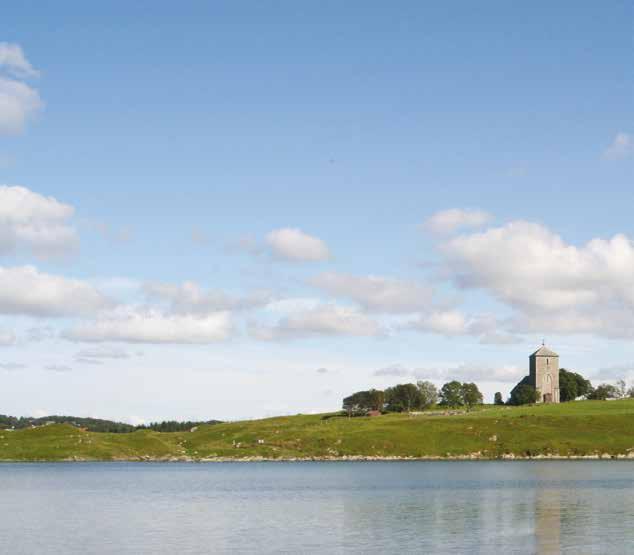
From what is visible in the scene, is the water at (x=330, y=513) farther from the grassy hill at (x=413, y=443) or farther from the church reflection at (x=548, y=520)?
the grassy hill at (x=413, y=443)

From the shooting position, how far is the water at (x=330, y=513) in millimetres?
56688

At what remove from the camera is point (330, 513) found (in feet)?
249

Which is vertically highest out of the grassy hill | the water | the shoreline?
the grassy hill

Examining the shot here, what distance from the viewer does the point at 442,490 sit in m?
98.5

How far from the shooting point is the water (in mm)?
56688

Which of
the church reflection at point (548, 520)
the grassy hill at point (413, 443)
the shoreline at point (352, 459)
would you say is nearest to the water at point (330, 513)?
the church reflection at point (548, 520)

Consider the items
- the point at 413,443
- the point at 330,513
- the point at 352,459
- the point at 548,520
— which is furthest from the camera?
the point at 413,443

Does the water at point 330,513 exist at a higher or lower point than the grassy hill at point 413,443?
lower

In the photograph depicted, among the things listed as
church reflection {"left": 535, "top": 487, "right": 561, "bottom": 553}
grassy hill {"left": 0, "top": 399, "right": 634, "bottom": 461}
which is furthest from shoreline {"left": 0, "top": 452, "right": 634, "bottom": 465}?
church reflection {"left": 535, "top": 487, "right": 561, "bottom": 553}

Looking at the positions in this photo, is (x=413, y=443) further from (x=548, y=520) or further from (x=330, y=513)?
(x=548, y=520)

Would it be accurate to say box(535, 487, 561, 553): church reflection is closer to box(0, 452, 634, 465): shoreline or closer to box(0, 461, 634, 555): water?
box(0, 461, 634, 555): water

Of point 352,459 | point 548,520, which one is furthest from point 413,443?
point 548,520

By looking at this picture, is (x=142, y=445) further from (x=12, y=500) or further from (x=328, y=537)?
(x=328, y=537)

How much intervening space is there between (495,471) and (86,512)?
223 feet
